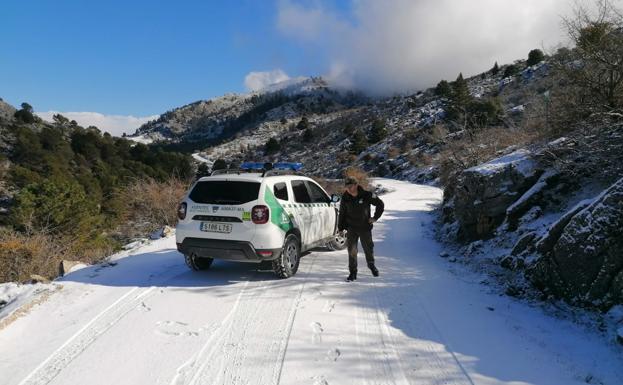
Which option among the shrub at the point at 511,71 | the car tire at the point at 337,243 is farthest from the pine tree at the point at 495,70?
the car tire at the point at 337,243

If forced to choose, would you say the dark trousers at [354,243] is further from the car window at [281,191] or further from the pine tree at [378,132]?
the pine tree at [378,132]

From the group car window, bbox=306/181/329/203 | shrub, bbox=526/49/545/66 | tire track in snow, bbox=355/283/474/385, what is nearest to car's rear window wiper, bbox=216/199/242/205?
car window, bbox=306/181/329/203

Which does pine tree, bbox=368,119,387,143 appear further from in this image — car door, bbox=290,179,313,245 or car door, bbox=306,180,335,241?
car door, bbox=290,179,313,245

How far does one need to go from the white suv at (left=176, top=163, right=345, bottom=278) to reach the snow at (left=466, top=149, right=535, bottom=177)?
4.49 m

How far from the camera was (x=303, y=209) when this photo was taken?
25.3ft

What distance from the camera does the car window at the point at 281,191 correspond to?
6.98m

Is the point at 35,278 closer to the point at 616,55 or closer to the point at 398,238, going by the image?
the point at 398,238

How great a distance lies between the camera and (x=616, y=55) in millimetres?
7449

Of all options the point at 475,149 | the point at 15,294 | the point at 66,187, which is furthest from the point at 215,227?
the point at 66,187

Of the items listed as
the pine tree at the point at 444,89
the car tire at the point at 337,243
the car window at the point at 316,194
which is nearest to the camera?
the car window at the point at 316,194

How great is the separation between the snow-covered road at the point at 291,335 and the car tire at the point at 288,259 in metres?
0.21

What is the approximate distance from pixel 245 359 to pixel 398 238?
24.6 ft

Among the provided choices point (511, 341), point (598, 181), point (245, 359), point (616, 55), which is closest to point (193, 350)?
point (245, 359)

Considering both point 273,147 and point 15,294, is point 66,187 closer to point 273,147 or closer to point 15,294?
point 15,294
